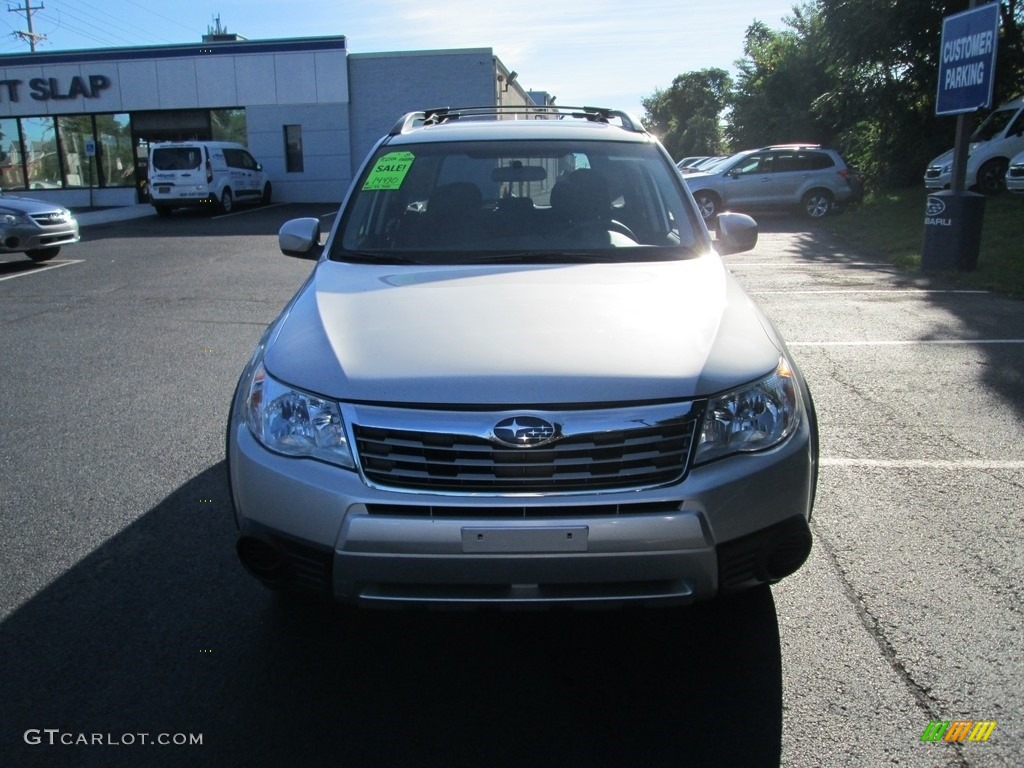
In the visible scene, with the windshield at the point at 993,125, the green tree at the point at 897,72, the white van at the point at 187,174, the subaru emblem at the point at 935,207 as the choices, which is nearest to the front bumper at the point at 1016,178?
the windshield at the point at 993,125

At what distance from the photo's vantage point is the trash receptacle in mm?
11305

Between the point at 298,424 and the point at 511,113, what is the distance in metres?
3.43

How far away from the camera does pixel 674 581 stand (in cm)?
261

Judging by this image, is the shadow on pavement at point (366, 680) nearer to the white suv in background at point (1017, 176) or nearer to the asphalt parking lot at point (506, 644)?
the asphalt parking lot at point (506, 644)

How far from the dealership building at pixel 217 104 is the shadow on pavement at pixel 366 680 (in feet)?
98.1

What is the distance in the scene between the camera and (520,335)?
290 cm

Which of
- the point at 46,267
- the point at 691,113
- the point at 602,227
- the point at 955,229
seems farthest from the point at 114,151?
the point at 691,113

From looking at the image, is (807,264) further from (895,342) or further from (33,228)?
(33,228)

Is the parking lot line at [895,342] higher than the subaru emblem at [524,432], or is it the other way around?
the subaru emblem at [524,432]

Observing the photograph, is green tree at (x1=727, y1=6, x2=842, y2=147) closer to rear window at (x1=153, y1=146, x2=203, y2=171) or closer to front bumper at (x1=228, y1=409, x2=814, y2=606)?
rear window at (x1=153, y1=146, x2=203, y2=171)

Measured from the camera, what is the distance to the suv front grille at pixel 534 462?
2.59 meters

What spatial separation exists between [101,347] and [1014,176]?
1441 centimetres

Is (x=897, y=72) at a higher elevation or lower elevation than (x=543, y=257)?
higher

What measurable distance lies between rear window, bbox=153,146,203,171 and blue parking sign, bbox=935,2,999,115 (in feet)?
63.6
